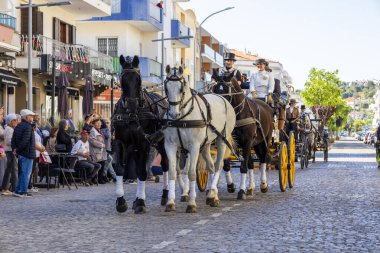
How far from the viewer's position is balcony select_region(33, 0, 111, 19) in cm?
4133

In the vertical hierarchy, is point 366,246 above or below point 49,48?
below

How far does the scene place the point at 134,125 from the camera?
47.5 feet

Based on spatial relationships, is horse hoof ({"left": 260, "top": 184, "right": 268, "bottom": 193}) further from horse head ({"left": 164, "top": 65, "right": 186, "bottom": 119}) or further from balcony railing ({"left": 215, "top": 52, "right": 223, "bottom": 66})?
balcony railing ({"left": 215, "top": 52, "right": 223, "bottom": 66})

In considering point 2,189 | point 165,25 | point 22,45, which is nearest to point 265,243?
point 2,189

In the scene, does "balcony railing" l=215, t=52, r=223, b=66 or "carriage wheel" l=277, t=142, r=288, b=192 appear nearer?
"carriage wheel" l=277, t=142, r=288, b=192

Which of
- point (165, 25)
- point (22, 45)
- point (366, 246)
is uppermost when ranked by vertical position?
point (165, 25)

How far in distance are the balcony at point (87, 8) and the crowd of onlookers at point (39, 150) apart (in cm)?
1516

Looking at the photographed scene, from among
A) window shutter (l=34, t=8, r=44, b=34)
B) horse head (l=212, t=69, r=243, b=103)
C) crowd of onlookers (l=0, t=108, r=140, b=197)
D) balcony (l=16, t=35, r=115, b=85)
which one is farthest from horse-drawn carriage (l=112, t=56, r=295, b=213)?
window shutter (l=34, t=8, r=44, b=34)

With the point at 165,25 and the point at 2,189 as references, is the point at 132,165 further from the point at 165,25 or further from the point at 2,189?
the point at 165,25

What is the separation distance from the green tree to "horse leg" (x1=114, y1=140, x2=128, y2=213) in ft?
334

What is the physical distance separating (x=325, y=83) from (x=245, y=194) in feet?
331

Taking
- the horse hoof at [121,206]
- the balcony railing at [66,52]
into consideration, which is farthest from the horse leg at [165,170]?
the balcony railing at [66,52]

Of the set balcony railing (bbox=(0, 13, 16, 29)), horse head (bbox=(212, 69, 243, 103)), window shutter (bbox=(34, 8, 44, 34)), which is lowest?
horse head (bbox=(212, 69, 243, 103))

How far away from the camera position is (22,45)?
117 ft
